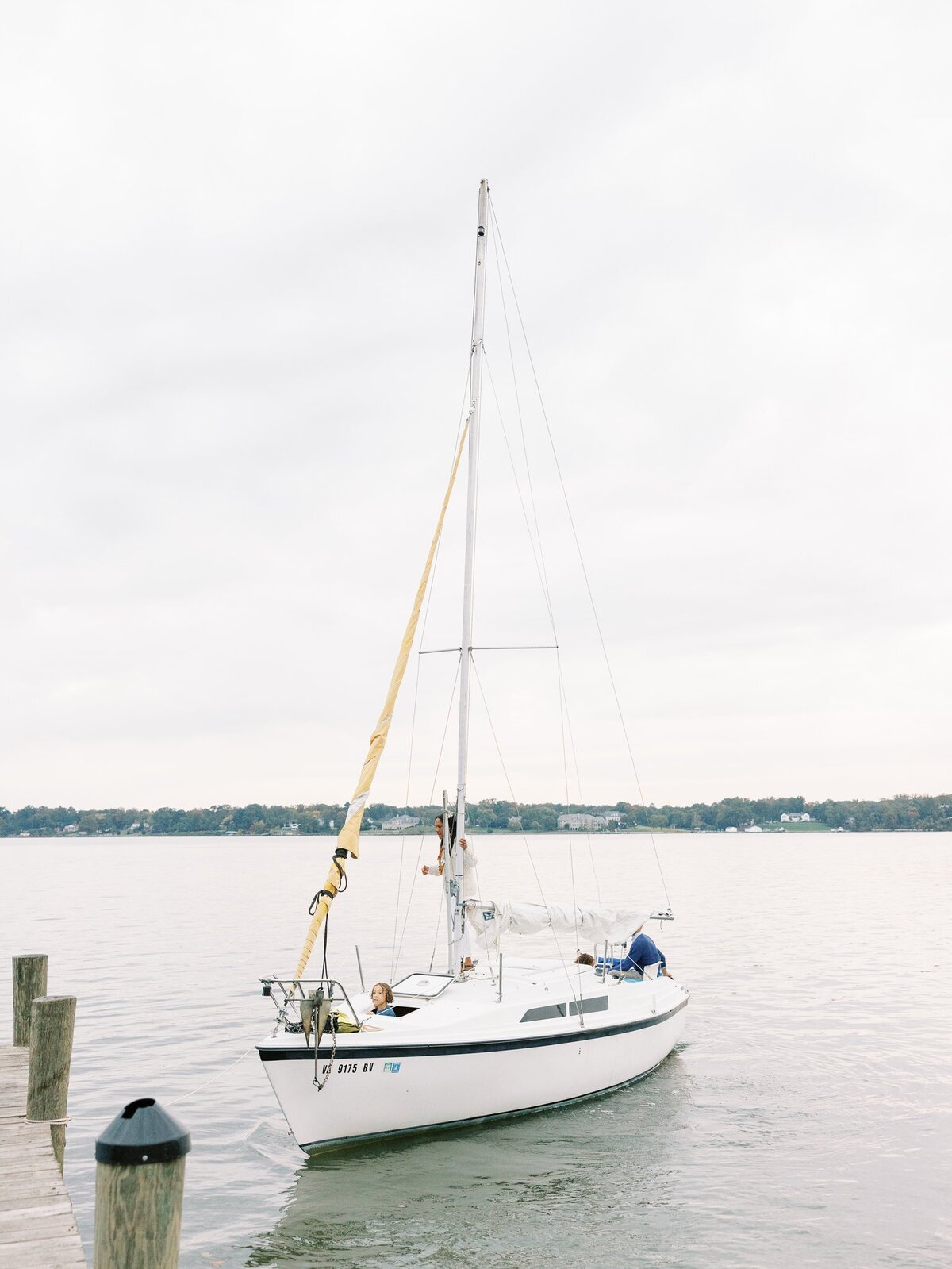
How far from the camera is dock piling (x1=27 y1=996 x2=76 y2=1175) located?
941 centimetres

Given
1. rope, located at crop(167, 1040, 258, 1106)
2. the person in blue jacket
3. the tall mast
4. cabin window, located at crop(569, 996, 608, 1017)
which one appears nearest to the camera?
cabin window, located at crop(569, 996, 608, 1017)

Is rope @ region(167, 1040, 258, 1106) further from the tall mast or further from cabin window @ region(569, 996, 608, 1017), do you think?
cabin window @ region(569, 996, 608, 1017)

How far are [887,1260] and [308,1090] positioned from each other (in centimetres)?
698

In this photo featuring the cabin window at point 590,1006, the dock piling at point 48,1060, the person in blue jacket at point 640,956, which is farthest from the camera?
the person in blue jacket at point 640,956

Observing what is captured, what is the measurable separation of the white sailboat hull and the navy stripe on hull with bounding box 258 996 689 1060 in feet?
0.05

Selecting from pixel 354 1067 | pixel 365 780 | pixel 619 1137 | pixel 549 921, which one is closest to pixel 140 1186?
pixel 354 1067

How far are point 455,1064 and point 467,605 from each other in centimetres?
728

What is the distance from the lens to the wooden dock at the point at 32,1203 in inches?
257

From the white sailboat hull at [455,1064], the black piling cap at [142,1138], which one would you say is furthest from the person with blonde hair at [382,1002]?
the black piling cap at [142,1138]

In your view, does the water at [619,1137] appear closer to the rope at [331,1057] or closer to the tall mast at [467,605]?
the rope at [331,1057]

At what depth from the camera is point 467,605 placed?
17.3m

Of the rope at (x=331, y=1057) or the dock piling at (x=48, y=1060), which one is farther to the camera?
the rope at (x=331, y=1057)

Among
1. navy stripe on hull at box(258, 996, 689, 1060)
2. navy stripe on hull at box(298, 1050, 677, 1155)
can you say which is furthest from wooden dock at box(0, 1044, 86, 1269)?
navy stripe on hull at box(298, 1050, 677, 1155)

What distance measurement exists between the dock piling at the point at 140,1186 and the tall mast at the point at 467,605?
1170 centimetres
